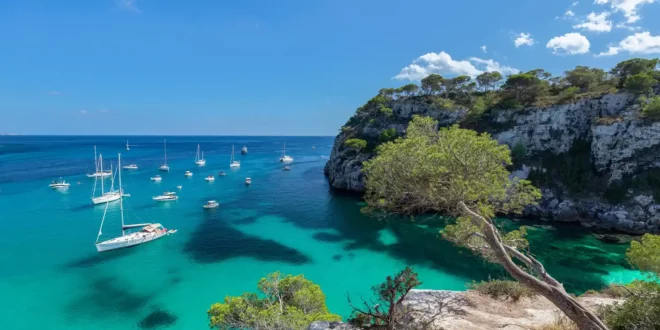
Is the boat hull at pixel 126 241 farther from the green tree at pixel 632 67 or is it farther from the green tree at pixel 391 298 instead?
the green tree at pixel 632 67

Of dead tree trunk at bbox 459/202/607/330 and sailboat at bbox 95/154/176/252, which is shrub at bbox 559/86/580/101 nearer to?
dead tree trunk at bbox 459/202/607/330

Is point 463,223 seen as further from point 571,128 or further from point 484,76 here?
point 484,76

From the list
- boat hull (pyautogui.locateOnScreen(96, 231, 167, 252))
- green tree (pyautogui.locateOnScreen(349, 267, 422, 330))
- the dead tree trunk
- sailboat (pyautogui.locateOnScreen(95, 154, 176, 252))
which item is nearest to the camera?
green tree (pyautogui.locateOnScreen(349, 267, 422, 330))

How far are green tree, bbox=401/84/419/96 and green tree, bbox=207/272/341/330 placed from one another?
57455 mm

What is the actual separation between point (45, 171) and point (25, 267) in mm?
61718

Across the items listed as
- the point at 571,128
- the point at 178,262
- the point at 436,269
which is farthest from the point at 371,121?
the point at 178,262

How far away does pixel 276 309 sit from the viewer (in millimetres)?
12383

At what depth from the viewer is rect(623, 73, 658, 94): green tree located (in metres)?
32.7

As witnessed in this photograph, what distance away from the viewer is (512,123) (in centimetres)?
4122

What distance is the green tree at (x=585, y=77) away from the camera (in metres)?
42.6

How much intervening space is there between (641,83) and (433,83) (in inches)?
1174

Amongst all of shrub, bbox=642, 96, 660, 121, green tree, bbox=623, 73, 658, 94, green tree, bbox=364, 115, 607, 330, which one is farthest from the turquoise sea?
green tree, bbox=623, 73, 658, 94

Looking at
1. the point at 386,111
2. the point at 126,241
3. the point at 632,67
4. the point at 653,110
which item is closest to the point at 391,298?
the point at 126,241

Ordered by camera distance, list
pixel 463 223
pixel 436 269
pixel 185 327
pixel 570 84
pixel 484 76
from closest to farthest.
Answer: pixel 463 223, pixel 185 327, pixel 436 269, pixel 570 84, pixel 484 76
